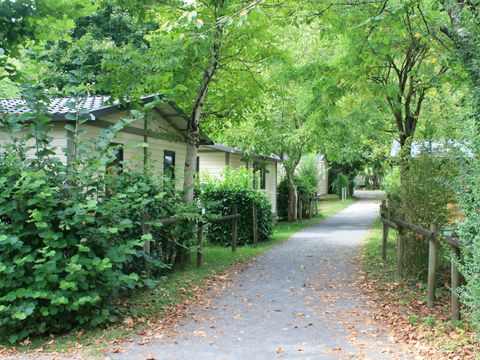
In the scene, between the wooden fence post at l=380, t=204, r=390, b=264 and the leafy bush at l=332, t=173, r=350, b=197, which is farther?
the leafy bush at l=332, t=173, r=350, b=197

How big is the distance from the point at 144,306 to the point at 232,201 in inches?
298

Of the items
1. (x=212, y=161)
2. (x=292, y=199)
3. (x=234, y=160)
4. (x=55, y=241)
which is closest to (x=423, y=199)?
(x=55, y=241)

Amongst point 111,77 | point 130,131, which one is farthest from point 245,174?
point 111,77

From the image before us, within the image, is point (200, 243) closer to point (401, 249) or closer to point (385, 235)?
point (401, 249)

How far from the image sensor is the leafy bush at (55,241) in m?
5.63

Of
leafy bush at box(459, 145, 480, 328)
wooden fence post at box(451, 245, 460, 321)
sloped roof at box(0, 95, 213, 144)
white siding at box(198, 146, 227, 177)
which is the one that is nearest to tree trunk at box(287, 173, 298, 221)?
white siding at box(198, 146, 227, 177)

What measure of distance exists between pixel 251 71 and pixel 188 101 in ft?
6.08

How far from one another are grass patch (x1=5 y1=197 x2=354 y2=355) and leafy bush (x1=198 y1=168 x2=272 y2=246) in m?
1.74

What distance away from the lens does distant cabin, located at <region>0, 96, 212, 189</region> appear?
10929 millimetres

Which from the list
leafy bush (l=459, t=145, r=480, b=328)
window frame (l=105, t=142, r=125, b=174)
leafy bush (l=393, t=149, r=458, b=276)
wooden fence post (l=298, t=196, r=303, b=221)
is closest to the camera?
leafy bush (l=459, t=145, r=480, b=328)

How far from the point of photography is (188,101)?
11461 mm

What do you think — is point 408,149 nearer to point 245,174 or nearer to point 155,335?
point 245,174

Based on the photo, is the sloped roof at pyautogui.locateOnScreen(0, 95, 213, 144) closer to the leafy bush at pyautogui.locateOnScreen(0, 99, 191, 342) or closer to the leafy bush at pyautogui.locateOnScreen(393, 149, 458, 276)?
the leafy bush at pyautogui.locateOnScreen(0, 99, 191, 342)

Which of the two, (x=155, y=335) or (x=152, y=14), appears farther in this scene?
(x=152, y=14)
